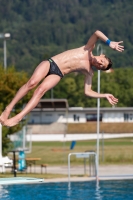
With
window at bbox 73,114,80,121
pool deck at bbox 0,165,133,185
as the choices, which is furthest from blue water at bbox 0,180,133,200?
window at bbox 73,114,80,121

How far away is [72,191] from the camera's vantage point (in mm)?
21828

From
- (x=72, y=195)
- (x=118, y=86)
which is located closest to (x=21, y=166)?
(x=72, y=195)

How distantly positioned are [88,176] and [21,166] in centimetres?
344

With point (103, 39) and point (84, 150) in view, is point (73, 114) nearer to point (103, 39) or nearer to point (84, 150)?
point (84, 150)

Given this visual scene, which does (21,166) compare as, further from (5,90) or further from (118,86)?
(118,86)

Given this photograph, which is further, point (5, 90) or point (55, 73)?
point (5, 90)

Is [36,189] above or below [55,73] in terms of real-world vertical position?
below

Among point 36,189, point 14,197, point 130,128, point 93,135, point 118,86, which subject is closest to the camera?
point 14,197

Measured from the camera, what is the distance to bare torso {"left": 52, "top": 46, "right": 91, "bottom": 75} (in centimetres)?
1181

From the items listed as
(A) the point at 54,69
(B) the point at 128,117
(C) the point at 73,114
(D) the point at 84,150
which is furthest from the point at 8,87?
(B) the point at 128,117

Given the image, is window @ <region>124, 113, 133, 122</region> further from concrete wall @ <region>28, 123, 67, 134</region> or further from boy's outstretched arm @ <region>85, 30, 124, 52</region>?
boy's outstretched arm @ <region>85, 30, 124, 52</region>

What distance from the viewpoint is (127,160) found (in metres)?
35.9

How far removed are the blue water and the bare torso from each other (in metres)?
8.78

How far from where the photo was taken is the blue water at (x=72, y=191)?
2043 cm
